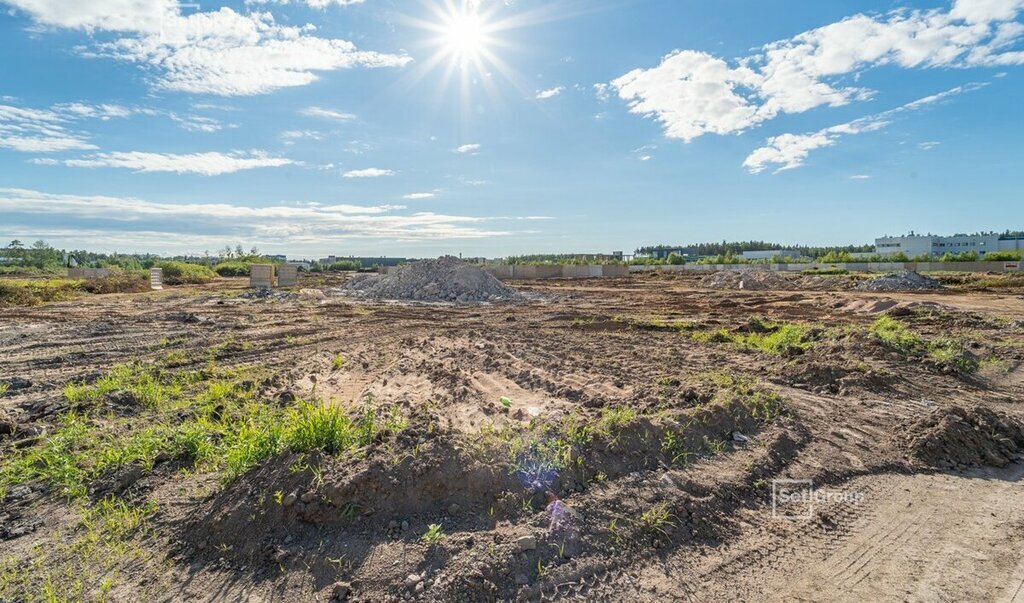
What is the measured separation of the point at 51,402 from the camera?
5867mm

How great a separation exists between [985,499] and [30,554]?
24.0 feet

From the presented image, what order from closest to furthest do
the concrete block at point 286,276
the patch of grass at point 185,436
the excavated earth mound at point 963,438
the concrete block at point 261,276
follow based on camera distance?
the patch of grass at point 185,436
the excavated earth mound at point 963,438
the concrete block at point 261,276
the concrete block at point 286,276

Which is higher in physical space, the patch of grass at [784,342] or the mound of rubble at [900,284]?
the mound of rubble at [900,284]

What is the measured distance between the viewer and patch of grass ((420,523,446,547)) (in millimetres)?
3076

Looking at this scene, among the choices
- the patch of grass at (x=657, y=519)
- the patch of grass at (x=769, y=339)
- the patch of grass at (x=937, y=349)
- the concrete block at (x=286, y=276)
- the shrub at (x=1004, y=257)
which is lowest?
the patch of grass at (x=657, y=519)

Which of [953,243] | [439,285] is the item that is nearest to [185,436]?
[439,285]

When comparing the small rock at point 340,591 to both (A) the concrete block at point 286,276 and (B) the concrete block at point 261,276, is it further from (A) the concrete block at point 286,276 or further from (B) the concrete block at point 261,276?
(A) the concrete block at point 286,276

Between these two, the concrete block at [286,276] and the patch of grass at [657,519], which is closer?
the patch of grass at [657,519]

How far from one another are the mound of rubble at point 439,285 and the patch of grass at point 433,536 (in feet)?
65.2

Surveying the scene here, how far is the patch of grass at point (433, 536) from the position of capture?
308 centimetres

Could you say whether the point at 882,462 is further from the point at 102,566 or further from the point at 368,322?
the point at 368,322

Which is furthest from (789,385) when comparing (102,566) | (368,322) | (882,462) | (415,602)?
(368,322)

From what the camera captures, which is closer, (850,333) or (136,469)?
(136,469)

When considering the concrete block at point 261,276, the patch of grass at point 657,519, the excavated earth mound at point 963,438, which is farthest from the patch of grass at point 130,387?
the concrete block at point 261,276
